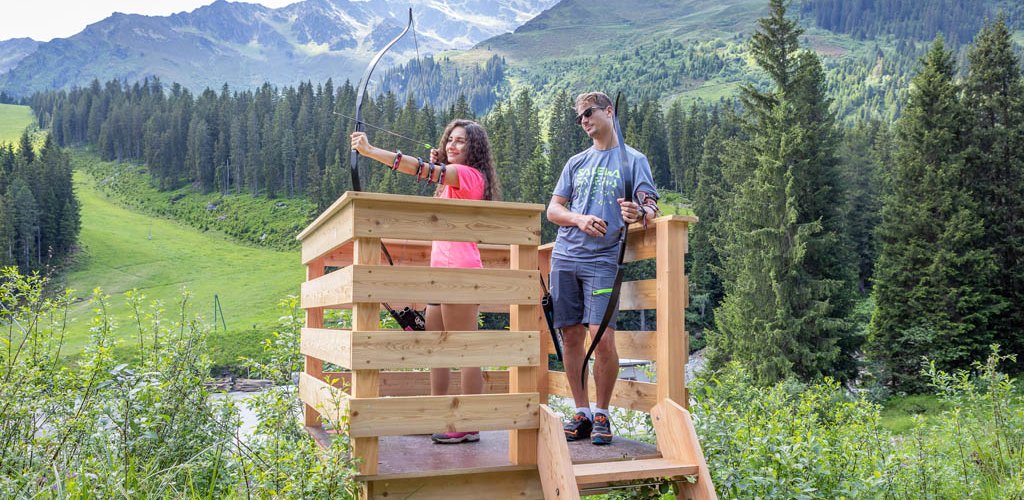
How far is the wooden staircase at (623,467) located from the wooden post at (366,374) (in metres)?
0.84

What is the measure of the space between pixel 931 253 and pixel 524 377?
98.1ft

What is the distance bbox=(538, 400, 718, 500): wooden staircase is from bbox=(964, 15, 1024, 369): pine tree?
30.0 meters

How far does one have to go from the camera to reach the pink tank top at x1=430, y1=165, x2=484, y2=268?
13.8 feet

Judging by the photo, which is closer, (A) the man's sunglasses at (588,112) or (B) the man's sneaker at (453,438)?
(B) the man's sneaker at (453,438)

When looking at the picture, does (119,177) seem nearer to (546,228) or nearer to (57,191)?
(57,191)

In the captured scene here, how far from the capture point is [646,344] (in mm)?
4688

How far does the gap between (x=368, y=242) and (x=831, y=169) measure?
2949 centimetres

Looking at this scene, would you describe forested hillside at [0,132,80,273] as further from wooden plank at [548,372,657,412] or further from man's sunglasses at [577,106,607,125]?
man's sunglasses at [577,106,607,125]

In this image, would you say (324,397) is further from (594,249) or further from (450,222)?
(594,249)

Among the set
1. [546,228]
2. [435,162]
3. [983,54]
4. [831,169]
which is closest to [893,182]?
[831,169]

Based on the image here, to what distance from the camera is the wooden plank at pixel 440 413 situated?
3547 mm

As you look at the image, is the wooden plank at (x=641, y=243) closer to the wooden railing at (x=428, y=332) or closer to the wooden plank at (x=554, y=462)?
the wooden railing at (x=428, y=332)

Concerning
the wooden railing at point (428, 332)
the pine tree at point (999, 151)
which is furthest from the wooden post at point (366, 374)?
the pine tree at point (999, 151)

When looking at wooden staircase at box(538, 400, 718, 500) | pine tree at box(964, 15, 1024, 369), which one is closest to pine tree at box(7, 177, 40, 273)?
pine tree at box(964, 15, 1024, 369)
